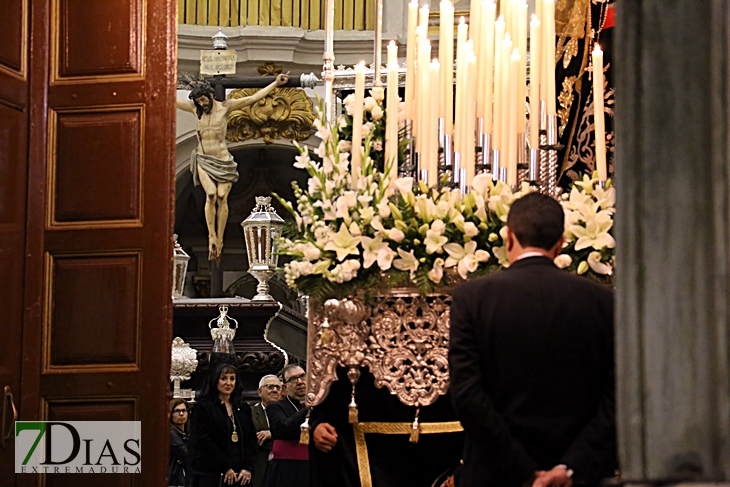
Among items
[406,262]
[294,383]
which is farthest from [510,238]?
[294,383]

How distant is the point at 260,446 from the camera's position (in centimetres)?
759

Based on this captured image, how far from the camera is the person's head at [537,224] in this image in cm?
271

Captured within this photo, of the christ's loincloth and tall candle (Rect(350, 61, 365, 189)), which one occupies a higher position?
the christ's loincloth

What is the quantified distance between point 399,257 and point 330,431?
→ 1.93ft

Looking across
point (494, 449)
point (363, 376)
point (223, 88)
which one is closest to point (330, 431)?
point (363, 376)

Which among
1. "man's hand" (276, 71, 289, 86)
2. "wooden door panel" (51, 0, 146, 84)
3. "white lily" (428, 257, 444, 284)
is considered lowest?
"white lily" (428, 257, 444, 284)

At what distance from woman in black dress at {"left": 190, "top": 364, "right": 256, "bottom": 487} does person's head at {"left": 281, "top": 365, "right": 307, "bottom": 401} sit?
36cm

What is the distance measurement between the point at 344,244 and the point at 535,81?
822 mm

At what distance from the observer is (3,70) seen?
14.2ft

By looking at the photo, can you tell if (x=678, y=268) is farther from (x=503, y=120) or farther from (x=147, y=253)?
(x=147, y=253)

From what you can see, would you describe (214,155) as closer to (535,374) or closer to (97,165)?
(97,165)

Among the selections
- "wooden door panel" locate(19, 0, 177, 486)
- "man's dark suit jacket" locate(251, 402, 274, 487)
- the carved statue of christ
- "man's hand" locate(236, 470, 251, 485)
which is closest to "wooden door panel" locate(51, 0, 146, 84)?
"wooden door panel" locate(19, 0, 177, 486)

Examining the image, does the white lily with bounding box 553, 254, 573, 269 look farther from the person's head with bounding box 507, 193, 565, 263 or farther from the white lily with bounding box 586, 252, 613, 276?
the person's head with bounding box 507, 193, 565, 263

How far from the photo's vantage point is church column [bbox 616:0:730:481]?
1206 millimetres
